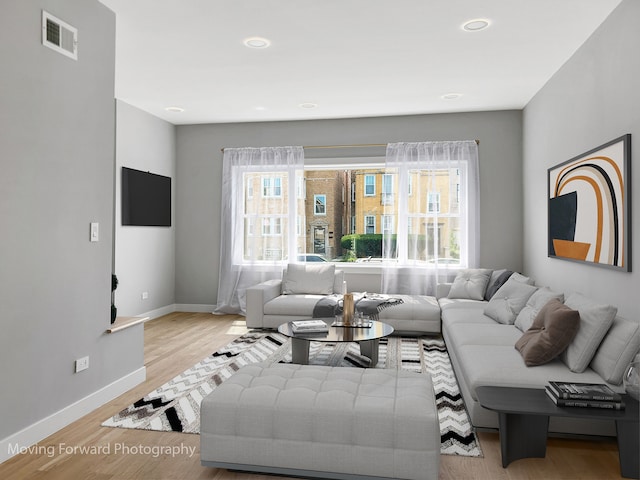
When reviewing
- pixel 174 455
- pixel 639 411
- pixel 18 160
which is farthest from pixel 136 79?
pixel 639 411

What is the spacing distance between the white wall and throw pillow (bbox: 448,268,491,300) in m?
4.02

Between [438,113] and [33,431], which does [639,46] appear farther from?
[33,431]

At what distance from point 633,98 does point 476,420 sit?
7.64 ft

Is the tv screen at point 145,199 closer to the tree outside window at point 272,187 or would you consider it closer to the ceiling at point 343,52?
the ceiling at point 343,52

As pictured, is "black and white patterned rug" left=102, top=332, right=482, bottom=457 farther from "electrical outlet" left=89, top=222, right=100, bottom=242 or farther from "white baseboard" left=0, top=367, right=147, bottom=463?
"electrical outlet" left=89, top=222, right=100, bottom=242

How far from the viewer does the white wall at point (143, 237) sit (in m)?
5.63

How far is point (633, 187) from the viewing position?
3055 mm

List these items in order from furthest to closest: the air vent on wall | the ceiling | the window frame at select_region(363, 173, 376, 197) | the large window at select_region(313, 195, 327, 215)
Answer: the large window at select_region(313, 195, 327, 215) → the window frame at select_region(363, 173, 376, 197) → the ceiling → the air vent on wall

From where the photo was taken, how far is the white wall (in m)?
5.63

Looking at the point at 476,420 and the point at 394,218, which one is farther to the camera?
the point at 394,218

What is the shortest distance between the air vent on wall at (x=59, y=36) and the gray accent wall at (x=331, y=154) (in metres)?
3.81

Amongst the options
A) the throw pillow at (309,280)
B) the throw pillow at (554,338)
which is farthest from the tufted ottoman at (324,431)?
the throw pillow at (309,280)

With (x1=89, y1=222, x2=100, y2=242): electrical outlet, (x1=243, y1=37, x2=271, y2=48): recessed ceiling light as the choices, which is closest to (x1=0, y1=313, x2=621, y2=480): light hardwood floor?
(x1=89, y1=222, x2=100, y2=242): electrical outlet

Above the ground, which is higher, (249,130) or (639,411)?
(249,130)
